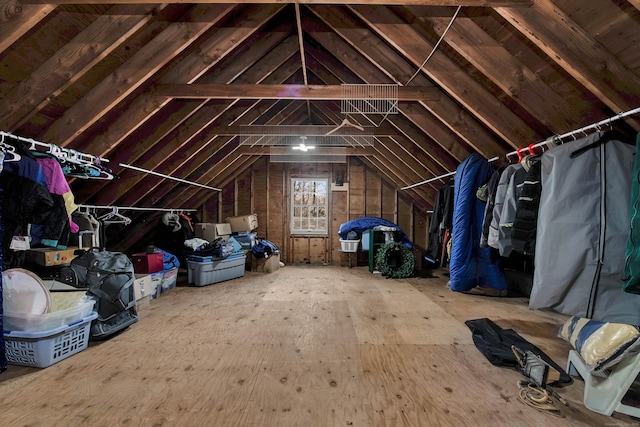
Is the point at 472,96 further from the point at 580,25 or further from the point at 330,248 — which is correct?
the point at 330,248

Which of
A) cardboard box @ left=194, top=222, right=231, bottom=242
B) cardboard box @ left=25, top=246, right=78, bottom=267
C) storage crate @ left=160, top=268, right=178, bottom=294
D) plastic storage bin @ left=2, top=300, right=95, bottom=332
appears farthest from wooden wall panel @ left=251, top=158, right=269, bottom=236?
plastic storage bin @ left=2, top=300, right=95, bottom=332

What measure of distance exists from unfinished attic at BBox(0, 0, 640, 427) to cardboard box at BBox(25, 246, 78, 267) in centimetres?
2

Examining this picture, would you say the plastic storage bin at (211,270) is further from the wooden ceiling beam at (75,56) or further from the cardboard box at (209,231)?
the wooden ceiling beam at (75,56)

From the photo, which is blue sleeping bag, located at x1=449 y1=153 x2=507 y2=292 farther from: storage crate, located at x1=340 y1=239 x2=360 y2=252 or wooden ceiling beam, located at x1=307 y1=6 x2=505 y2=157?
storage crate, located at x1=340 y1=239 x2=360 y2=252

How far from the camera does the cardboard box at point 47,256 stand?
8.52ft

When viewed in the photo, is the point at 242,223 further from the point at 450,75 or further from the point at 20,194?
the point at 450,75

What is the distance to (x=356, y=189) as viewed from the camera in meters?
6.81

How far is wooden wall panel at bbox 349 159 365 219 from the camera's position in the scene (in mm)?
6801

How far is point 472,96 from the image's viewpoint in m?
2.79

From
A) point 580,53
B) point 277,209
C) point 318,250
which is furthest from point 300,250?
point 580,53

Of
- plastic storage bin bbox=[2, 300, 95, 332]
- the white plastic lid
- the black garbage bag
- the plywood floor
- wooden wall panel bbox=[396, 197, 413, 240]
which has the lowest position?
the plywood floor

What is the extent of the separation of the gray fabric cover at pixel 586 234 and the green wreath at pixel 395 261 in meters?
3.38

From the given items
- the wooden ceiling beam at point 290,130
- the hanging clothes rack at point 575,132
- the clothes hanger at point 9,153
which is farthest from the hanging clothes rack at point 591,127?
the clothes hanger at point 9,153

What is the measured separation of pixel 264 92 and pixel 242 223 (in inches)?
141
